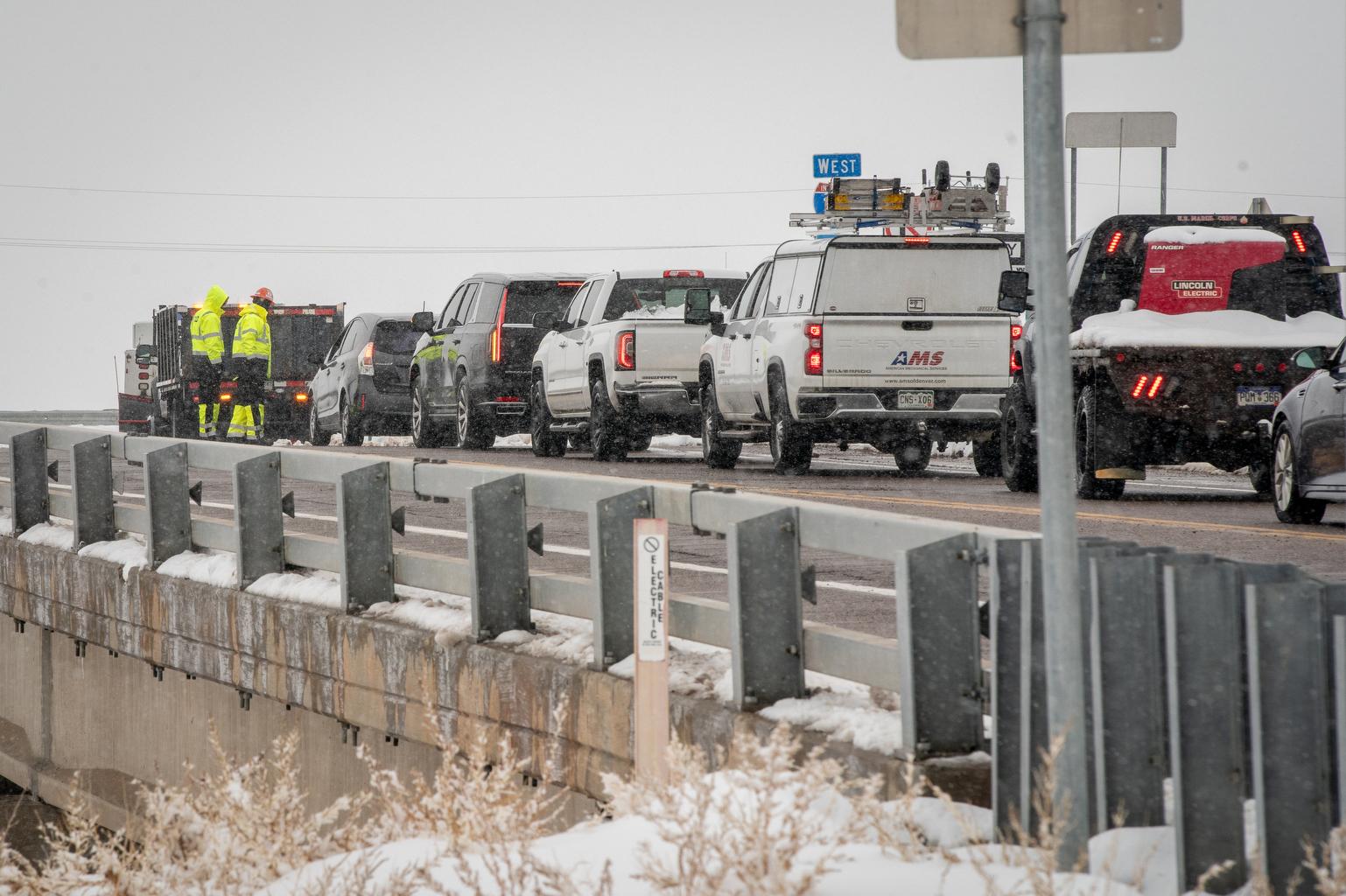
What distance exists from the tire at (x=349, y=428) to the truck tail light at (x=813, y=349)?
12996 mm

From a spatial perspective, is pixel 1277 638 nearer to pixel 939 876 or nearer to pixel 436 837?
pixel 939 876

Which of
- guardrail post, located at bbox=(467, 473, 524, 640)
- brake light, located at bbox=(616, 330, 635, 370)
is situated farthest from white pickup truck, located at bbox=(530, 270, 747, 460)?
guardrail post, located at bbox=(467, 473, 524, 640)

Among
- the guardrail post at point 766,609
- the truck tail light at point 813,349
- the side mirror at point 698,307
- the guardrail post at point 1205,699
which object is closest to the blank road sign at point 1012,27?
the guardrail post at point 1205,699

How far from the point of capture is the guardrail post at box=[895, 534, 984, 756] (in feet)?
17.8

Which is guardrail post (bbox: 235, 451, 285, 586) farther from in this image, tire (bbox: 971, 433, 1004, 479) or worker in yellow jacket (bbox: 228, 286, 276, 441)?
worker in yellow jacket (bbox: 228, 286, 276, 441)

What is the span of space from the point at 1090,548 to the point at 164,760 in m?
6.94

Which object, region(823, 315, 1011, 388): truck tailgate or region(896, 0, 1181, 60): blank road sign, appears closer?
region(896, 0, 1181, 60): blank road sign

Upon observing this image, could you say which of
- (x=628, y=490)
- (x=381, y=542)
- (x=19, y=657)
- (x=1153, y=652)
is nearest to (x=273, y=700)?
(x=381, y=542)

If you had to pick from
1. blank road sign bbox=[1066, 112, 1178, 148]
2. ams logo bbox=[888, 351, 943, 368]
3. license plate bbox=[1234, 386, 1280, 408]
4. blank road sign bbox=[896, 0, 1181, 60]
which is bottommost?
license plate bbox=[1234, 386, 1280, 408]

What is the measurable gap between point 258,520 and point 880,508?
5614mm

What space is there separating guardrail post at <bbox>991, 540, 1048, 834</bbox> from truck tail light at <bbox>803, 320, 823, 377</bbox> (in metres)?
12.4

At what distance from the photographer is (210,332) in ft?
76.8

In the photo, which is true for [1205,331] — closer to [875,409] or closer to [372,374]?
[875,409]

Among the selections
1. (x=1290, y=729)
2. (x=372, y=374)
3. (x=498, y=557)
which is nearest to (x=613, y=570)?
(x=498, y=557)
